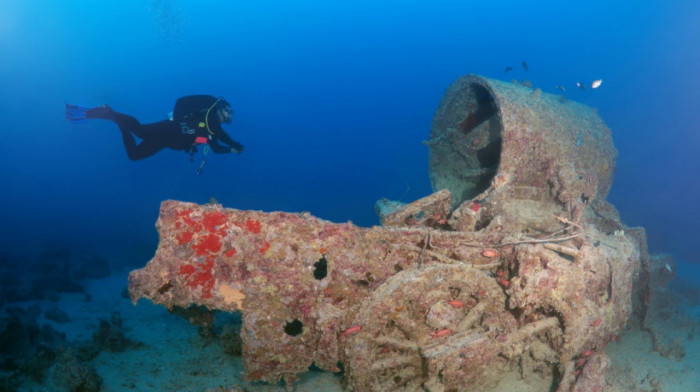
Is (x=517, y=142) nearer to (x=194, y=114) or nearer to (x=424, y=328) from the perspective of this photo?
(x=424, y=328)

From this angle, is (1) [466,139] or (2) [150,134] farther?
(2) [150,134]

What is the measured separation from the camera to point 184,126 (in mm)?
7422

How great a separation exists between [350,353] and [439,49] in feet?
365

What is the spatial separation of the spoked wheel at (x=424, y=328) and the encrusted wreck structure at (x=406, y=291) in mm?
14


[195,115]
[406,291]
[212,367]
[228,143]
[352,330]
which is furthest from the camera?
[195,115]

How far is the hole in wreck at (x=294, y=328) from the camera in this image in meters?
3.20

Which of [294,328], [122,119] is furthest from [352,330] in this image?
[122,119]

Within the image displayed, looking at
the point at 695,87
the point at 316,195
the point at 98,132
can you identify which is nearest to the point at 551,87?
the point at 695,87

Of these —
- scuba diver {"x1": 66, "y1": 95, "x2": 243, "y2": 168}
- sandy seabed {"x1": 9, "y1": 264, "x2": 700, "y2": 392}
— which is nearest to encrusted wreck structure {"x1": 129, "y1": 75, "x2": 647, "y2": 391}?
sandy seabed {"x1": 9, "y1": 264, "x2": 700, "y2": 392}

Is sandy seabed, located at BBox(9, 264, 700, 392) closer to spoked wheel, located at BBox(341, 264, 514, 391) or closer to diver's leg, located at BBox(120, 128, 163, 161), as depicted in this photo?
spoked wheel, located at BBox(341, 264, 514, 391)

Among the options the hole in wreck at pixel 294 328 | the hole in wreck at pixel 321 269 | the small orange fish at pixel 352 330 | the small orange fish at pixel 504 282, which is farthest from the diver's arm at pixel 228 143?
the small orange fish at pixel 504 282

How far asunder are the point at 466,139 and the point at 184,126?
6454 millimetres

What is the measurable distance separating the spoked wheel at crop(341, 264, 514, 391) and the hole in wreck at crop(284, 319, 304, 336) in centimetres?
46

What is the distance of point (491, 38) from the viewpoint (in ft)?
308
